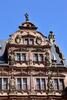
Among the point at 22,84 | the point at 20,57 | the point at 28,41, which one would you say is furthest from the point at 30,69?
the point at 28,41

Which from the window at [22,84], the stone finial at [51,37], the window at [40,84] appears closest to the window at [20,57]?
the window at [22,84]

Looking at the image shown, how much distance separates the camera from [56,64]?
119 feet

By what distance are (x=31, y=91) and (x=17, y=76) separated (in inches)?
93.7

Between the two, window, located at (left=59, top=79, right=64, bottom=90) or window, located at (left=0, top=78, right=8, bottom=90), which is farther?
window, located at (left=59, top=79, right=64, bottom=90)

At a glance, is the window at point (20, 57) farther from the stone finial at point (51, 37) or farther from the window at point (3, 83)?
the stone finial at point (51, 37)

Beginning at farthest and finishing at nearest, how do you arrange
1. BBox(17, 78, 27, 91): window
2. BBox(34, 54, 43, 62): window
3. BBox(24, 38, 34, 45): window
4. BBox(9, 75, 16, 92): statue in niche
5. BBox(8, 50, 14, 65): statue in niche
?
BBox(24, 38, 34, 45): window → BBox(34, 54, 43, 62): window → BBox(8, 50, 14, 65): statue in niche → BBox(17, 78, 27, 91): window → BBox(9, 75, 16, 92): statue in niche

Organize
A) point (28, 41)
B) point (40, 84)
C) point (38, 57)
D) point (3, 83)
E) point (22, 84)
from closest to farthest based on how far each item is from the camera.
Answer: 1. point (3, 83)
2. point (22, 84)
3. point (40, 84)
4. point (38, 57)
5. point (28, 41)

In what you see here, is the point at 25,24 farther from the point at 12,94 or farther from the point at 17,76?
the point at 12,94

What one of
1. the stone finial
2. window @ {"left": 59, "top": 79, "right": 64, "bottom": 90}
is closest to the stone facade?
window @ {"left": 59, "top": 79, "right": 64, "bottom": 90}

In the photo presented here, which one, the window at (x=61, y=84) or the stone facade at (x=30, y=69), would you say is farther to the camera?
the window at (x=61, y=84)

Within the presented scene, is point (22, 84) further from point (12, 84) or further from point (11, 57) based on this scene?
point (11, 57)

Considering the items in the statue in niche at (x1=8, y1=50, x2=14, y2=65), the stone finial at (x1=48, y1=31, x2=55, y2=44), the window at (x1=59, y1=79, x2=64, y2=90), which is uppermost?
the stone finial at (x1=48, y1=31, x2=55, y2=44)

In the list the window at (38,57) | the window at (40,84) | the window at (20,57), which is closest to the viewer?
the window at (40,84)

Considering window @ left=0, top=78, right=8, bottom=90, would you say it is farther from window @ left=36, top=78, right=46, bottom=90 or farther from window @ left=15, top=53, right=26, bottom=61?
window @ left=36, top=78, right=46, bottom=90
